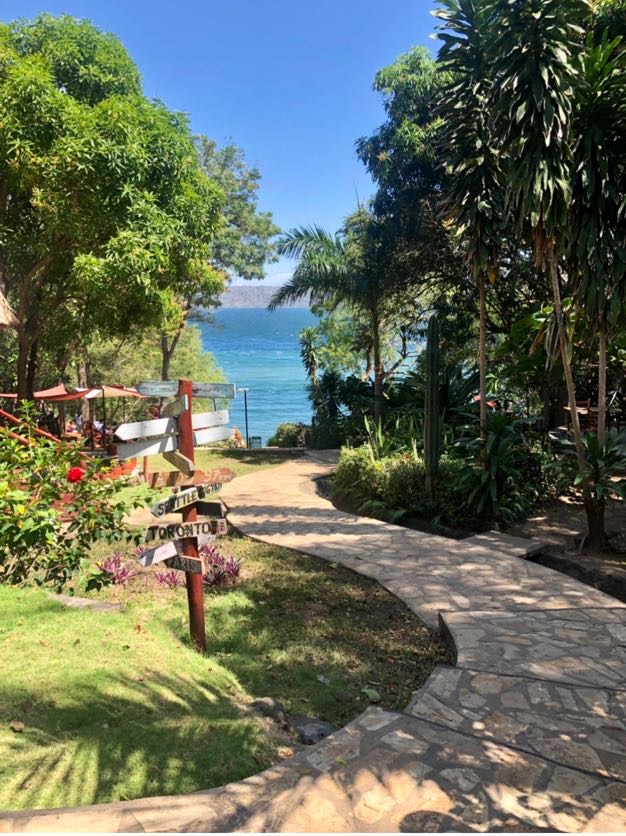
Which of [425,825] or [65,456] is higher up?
[65,456]

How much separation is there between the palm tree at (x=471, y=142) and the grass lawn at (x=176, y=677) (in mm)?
4617

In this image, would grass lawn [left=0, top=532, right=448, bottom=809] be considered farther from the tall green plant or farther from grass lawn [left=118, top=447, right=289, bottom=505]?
grass lawn [left=118, top=447, right=289, bottom=505]

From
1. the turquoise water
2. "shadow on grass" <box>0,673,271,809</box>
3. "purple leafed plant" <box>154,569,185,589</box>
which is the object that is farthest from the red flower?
the turquoise water

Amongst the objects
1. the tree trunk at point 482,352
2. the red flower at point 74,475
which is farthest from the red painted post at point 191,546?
the tree trunk at point 482,352

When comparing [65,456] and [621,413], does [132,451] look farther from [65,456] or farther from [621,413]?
[621,413]

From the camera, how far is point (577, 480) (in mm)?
6047

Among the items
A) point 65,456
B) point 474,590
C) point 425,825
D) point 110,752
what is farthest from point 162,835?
point 474,590

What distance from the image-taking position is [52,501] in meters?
3.97

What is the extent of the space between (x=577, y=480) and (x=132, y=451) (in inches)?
188

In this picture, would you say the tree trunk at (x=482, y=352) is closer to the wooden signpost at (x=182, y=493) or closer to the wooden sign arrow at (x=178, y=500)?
the wooden signpost at (x=182, y=493)

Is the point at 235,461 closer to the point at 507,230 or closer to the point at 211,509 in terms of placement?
the point at 507,230

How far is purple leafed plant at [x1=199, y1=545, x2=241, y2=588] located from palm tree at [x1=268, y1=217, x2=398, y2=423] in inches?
292

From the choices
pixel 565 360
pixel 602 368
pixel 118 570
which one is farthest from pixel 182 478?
pixel 602 368

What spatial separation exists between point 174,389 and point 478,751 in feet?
9.57
